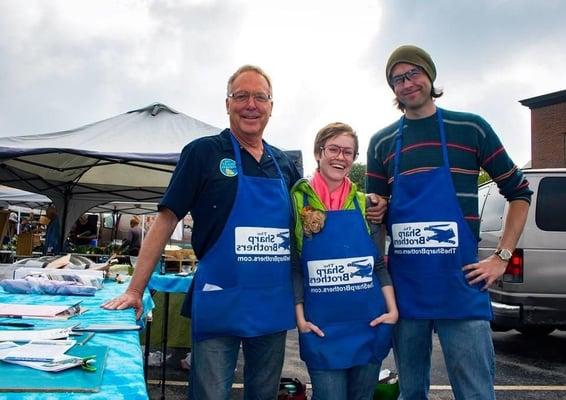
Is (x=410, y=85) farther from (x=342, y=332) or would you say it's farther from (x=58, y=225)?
(x=58, y=225)

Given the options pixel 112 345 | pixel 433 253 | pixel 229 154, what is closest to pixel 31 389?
pixel 112 345

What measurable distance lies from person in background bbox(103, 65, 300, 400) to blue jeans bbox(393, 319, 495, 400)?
0.52 meters

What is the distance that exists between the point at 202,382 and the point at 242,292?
0.36 meters

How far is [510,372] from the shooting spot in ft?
16.0

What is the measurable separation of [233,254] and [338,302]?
46 centimetres

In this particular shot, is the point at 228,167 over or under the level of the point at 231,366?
over

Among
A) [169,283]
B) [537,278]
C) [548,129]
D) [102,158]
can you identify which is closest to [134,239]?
[102,158]

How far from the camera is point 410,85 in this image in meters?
2.08

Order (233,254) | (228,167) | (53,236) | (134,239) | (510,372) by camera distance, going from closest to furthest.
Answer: (233,254) < (228,167) < (510,372) < (53,236) < (134,239)

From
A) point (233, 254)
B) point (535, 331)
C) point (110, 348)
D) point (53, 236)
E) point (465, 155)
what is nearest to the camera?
point (110, 348)

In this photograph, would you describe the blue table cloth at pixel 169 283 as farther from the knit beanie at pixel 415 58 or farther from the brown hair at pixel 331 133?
the knit beanie at pixel 415 58

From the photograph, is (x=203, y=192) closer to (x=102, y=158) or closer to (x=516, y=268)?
(x=102, y=158)

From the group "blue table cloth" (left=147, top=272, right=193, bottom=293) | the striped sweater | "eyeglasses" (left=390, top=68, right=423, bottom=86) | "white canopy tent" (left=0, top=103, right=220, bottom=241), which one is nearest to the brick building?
"white canopy tent" (left=0, top=103, right=220, bottom=241)

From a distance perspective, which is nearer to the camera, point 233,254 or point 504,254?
point 233,254
